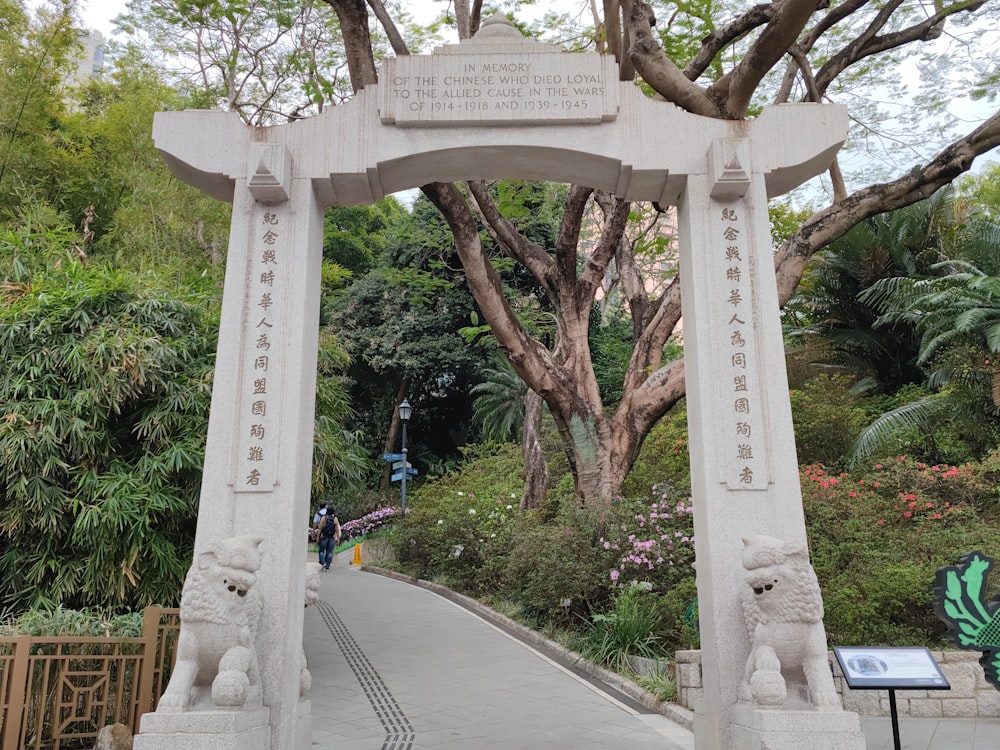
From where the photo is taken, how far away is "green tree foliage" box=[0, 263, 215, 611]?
5367mm

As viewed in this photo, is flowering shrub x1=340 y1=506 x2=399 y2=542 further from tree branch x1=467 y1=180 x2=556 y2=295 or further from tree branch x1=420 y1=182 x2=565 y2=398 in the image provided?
tree branch x1=420 y1=182 x2=565 y2=398

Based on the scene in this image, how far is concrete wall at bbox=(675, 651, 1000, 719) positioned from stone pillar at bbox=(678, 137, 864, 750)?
105 centimetres

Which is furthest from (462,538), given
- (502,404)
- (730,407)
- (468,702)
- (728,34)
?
(730,407)

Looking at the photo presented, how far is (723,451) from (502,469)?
11783 mm

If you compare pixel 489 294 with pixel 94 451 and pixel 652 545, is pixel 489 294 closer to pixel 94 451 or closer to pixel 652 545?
pixel 652 545

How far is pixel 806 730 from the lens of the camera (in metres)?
3.46

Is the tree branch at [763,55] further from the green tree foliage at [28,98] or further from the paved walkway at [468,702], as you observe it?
the green tree foliage at [28,98]

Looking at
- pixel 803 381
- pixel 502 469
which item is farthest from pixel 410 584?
pixel 803 381

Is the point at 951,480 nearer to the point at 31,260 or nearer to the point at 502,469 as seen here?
the point at 502,469

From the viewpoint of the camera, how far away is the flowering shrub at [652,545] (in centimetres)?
718

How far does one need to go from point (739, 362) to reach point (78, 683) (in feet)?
15.0

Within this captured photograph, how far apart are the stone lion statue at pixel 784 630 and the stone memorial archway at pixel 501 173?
229 millimetres

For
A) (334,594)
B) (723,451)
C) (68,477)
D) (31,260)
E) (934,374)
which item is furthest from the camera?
(334,594)

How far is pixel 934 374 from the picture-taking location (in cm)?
1029
